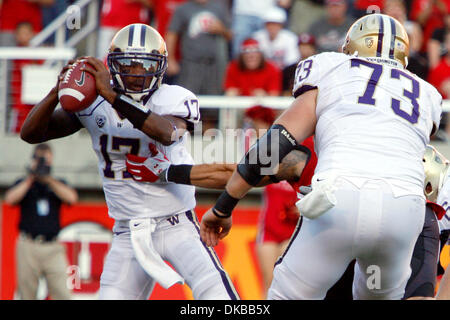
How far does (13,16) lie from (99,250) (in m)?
3.04

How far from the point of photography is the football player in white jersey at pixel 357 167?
136 inches

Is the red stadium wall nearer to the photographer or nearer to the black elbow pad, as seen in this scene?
the photographer

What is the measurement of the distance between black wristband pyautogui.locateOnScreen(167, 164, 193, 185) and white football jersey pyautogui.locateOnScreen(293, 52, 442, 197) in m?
0.96

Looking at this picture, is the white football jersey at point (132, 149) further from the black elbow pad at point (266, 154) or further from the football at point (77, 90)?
the black elbow pad at point (266, 154)

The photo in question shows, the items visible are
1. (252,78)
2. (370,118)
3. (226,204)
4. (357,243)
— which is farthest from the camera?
(252,78)

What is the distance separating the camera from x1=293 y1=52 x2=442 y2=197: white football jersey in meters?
3.52

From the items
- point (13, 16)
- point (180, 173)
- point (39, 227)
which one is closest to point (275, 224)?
point (39, 227)

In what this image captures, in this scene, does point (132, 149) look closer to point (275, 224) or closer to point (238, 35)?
point (275, 224)

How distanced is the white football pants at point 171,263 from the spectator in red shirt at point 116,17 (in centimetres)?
472

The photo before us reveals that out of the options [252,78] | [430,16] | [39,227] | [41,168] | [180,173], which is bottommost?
[39,227]

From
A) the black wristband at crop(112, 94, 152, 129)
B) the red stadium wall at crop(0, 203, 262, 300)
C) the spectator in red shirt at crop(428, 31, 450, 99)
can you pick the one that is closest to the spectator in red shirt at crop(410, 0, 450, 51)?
the spectator in red shirt at crop(428, 31, 450, 99)

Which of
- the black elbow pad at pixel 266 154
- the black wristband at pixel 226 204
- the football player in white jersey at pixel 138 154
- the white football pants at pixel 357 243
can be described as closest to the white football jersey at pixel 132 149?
the football player in white jersey at pixel 138 154

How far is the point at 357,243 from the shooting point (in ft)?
11.4
